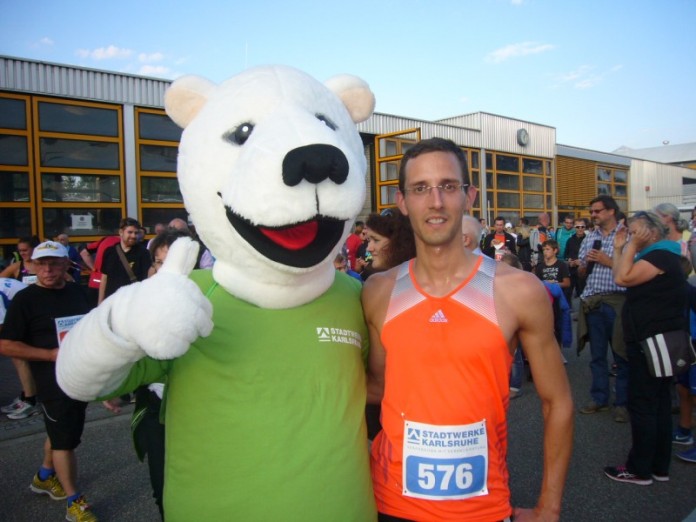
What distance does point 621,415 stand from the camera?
17.3 feet

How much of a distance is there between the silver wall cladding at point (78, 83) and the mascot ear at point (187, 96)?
9.00 meters

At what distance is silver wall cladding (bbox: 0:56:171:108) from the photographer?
8953 millimetres

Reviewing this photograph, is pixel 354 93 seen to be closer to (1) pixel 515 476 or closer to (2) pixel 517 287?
(2) pixel 517 287

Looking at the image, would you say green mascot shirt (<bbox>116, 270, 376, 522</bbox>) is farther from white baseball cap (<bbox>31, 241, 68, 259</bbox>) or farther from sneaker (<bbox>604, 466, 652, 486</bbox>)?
sneaker (<bbox>604, 466, 652, 486</bbox>)

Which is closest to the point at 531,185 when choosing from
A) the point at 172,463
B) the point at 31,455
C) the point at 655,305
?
the point at 655,305

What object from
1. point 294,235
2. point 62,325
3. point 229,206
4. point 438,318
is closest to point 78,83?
point 62,325

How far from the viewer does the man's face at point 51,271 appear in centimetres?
399

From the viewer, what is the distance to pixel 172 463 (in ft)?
5.70

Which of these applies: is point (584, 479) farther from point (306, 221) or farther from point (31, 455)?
point (31, 455)

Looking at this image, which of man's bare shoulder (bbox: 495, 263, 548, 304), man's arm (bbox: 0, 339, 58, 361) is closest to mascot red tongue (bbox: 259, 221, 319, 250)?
man's bare shoulder (bbox: 495, 263, 548, 304)

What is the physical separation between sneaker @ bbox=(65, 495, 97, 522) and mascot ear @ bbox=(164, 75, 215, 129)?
299 cm

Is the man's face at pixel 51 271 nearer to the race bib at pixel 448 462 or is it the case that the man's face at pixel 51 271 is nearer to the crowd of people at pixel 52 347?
the crowd of people at pixel 52 347

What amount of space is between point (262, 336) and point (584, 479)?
3522 mm

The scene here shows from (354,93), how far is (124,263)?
4.82 m
